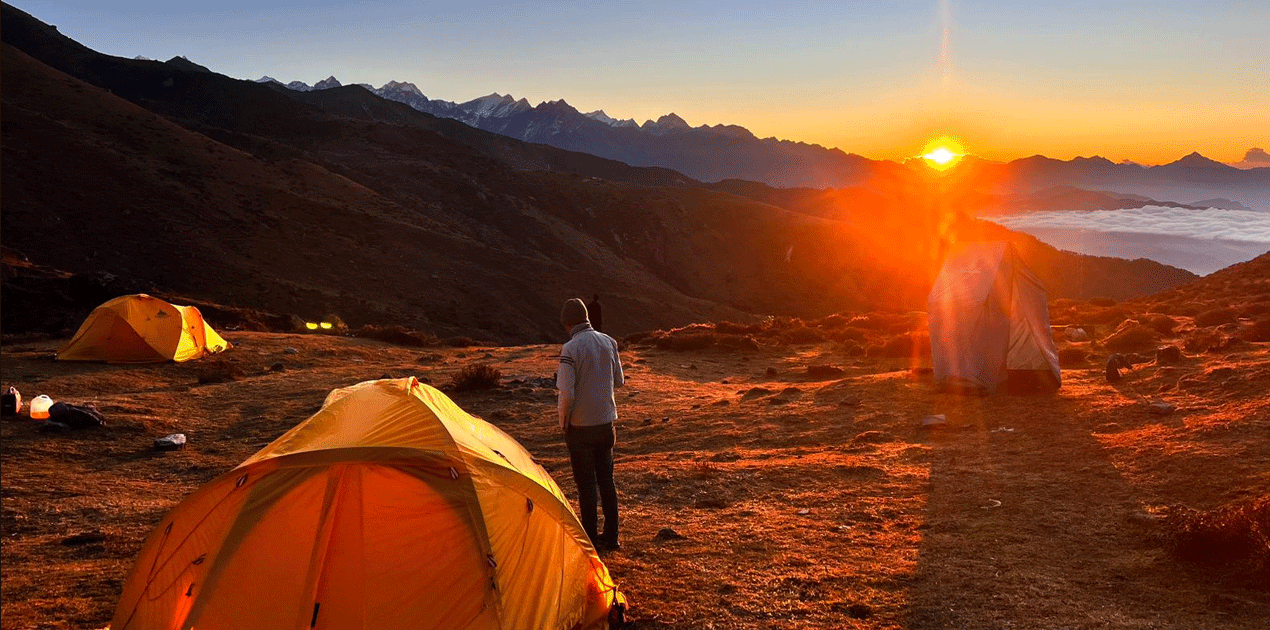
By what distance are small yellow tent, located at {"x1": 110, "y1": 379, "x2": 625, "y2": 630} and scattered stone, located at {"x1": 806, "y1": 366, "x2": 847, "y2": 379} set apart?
15081 mm

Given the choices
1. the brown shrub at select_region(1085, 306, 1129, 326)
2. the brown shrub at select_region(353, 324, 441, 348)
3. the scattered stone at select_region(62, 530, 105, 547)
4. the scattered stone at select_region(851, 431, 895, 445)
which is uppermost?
the brown shrub at select_region(1085, 306, 1129, 326)

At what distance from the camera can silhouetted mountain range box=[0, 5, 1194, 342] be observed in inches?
1654

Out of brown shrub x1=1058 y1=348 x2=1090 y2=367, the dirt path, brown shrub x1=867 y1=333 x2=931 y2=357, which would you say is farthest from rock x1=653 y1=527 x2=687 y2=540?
brown shrub x1=867 y1=333 x2=931 y2=357

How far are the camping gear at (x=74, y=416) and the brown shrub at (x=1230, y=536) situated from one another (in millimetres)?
16152

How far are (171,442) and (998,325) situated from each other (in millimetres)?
15981

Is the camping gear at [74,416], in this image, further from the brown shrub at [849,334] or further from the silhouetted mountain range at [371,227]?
the brown shrub at [849,334]

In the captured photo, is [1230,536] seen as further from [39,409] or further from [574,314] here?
[39,409]

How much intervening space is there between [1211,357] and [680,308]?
4625 centimetres

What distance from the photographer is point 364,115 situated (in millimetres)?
167500

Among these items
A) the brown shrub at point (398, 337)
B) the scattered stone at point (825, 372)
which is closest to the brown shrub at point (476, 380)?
the scattered stone at point (825, 372)

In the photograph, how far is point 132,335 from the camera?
770 inches

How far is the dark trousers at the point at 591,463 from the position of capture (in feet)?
23.4

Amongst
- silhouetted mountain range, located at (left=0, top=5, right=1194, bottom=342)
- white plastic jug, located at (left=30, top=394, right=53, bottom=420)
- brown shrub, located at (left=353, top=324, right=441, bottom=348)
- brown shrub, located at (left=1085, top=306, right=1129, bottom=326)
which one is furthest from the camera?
silhouetted mountain range, located at (left=0, top=5, right=1194, bottom=342)

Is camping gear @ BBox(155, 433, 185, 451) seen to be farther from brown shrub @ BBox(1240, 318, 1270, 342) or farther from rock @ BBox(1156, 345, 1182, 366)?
brown shrub @ BBox(1240, 318, 1270, 342)
